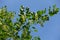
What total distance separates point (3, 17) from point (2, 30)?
32 centimetres

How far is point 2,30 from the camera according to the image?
4.41 meters

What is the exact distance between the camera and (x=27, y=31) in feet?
14.8

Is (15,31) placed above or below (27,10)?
below

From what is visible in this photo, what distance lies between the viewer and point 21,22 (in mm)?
4535

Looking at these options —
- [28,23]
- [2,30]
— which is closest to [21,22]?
[28,23]

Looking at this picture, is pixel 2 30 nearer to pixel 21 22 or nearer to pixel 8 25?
pixel 8 25

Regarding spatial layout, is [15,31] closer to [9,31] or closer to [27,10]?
[9,31]

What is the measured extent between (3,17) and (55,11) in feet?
3.61

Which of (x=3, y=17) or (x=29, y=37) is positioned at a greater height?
(x=3, y=17)

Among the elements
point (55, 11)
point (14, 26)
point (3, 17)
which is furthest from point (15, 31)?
point (55, 11)

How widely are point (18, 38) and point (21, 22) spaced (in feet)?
1.13

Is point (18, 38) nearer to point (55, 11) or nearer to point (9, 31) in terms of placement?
point (9, 31)

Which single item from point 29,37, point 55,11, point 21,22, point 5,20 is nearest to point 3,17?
point 5,20

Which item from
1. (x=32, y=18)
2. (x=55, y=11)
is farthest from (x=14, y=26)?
(x=55, y=11)
